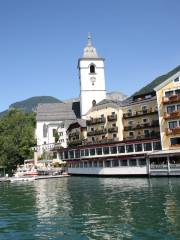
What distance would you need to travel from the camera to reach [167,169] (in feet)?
244

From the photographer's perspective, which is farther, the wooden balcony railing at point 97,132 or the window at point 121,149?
the wooden balcony railing at point 97,132

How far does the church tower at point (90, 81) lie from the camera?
5379 inches

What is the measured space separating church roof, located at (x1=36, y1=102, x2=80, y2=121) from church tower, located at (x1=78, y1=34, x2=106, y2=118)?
14222 mm

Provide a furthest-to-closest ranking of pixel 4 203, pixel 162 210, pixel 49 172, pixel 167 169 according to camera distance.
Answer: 1. pixel 49 172
2. pixel 167 169
3. pixel 4 203
4. pixel 162 210

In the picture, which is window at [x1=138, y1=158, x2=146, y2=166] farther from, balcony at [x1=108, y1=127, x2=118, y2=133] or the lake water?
the lake water

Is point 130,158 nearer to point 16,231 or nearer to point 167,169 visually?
point 167,169

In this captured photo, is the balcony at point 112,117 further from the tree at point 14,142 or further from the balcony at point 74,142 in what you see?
the tree at point 14,142

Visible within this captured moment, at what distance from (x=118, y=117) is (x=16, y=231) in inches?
2727

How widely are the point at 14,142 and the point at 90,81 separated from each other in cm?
4015

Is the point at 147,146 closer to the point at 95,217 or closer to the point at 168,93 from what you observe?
the point at 168,93

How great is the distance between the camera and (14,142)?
113812 mm

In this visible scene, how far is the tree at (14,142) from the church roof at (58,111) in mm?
29510

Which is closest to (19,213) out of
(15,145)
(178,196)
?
(178,196)

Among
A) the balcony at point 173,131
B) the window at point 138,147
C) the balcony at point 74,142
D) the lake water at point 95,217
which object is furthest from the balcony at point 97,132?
the lake water at point 95,217
